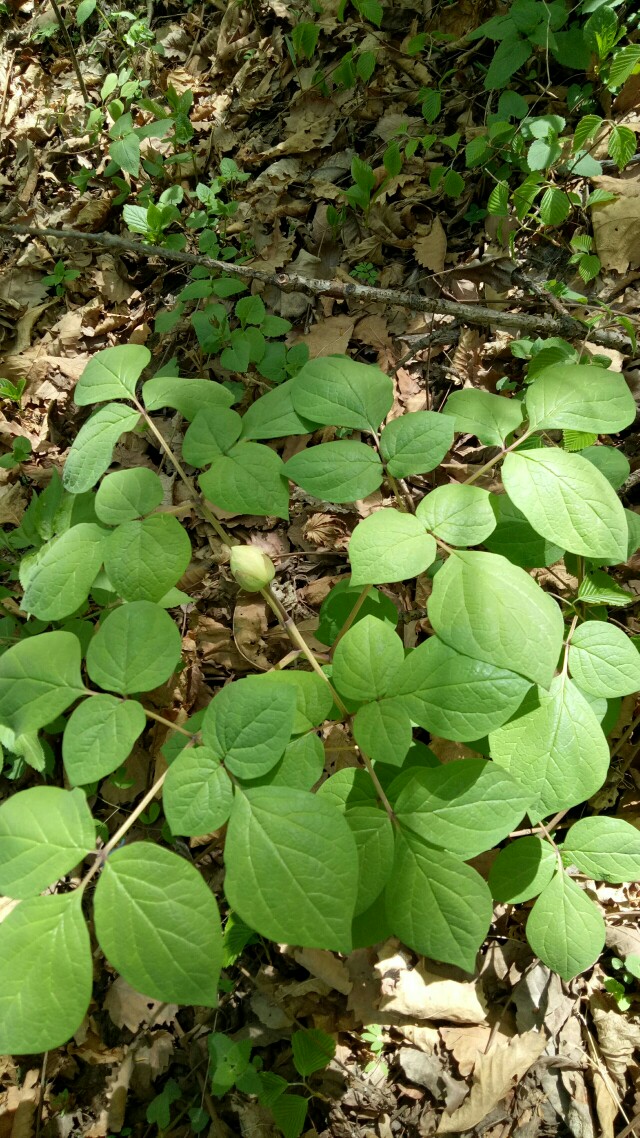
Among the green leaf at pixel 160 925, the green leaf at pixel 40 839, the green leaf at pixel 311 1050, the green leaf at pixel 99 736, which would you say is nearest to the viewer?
the green leaf at pixel 160 925

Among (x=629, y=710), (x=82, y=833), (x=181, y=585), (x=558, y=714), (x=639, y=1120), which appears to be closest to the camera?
(x=82, y=833)

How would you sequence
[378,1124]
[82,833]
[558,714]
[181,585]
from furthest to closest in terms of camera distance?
[181,585] → [378,1124] → [558,714] → [82,833]

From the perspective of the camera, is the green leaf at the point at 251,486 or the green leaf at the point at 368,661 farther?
the green leaf at the point at 251,486

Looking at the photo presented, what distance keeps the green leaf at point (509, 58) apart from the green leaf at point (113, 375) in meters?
1.93

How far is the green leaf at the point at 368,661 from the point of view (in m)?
1.15

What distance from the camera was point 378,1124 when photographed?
1.60 meters

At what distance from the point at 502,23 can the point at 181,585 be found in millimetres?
2500

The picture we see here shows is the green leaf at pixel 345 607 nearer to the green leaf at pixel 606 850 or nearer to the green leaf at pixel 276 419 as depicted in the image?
the green leaf at pixel 276 419

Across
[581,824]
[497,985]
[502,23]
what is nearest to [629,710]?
[581,824]

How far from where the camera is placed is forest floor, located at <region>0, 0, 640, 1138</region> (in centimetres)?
163

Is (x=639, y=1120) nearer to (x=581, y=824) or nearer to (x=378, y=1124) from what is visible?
(x=378, y=1124)

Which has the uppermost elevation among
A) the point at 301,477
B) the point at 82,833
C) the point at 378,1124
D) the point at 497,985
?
the point at 301,477

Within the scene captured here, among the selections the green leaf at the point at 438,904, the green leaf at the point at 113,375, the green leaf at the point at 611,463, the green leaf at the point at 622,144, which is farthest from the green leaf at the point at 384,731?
the green leaf at the point at 622,144

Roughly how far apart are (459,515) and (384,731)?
0.43 m
